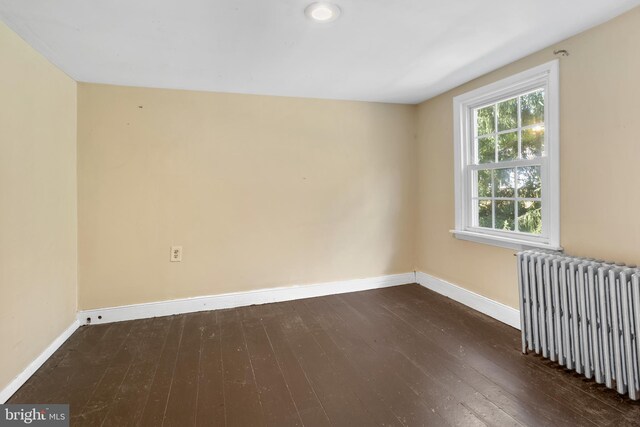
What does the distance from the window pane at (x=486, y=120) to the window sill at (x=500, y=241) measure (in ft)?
3.14

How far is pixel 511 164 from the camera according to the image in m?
2.69

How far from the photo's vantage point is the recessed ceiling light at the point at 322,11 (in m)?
1.71

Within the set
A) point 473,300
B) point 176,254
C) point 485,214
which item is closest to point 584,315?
point 473,300

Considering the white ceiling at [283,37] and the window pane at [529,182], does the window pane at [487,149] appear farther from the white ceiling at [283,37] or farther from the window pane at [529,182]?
the white ceiling at [283,37]

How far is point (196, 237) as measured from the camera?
308 cm

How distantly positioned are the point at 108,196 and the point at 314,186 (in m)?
1.92

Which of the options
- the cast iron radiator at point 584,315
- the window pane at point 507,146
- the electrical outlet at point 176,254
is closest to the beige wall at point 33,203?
the electrical outlet at point 176,254

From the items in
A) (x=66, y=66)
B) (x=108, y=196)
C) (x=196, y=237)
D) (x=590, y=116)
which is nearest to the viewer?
(x=590, y=116)

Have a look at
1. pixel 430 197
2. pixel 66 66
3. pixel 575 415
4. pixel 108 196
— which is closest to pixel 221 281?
pixel 108 196

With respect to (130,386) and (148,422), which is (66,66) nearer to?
(130,386)

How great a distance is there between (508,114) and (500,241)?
1086 millimetres

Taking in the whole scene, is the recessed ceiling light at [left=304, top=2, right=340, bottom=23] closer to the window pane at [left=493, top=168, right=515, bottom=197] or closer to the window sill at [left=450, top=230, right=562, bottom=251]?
the window pane at [left=493, top=168, right=515, bottom=197]

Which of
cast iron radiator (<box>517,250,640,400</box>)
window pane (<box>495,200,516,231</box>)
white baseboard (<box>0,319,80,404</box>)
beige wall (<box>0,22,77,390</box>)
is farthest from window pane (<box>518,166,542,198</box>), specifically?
white baseboard (<box>0,319,80,404</box>)

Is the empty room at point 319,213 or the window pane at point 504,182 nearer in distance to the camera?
the empty room at point 319,213
